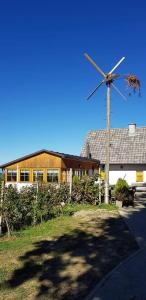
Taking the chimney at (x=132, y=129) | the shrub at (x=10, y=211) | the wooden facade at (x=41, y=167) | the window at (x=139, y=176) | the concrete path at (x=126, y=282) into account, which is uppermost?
the chimney at (x=132, y=129)

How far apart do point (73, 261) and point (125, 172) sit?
91.5ft

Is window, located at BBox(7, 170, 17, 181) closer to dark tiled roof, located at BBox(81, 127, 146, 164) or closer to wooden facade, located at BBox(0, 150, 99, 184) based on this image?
wooden facade, located at BBox(0, 150, 99, 184)

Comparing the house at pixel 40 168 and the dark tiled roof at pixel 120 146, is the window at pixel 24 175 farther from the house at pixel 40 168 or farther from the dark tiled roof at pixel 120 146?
the dark tiled roof at pixel 120 146

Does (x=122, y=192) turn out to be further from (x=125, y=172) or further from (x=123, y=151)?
(x=123, y=151)

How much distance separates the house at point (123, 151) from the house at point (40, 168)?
730cm

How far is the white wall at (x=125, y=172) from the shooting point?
35.8 metres

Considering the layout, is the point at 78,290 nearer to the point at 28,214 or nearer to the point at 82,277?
the point at 82,277

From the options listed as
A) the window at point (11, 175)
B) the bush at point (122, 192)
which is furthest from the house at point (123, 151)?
the bush at point (122, 192)

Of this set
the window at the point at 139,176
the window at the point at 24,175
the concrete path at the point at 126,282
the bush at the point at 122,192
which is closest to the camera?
the concrete path at the point at 126,282

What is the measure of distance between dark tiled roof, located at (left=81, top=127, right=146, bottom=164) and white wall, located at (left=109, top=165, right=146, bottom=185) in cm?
80

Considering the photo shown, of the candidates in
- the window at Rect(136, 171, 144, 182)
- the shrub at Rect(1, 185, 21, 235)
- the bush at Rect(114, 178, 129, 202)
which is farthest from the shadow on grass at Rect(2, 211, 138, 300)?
the window at Rect(136, 171, 144, 182)

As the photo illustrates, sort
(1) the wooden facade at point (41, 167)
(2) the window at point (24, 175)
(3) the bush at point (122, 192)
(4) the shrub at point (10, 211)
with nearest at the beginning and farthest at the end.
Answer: (4) the shrub at point (10, 211)
(3) the bush at point (122, 192)
(1) the wooden facade at point (41, 167)
(2) the window at point (24, 175)

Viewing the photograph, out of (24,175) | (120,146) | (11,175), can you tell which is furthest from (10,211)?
(120,146)

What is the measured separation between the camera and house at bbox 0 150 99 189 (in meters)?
27.5
